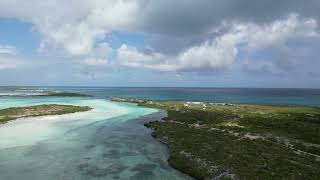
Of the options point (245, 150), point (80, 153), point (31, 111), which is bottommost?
point (80, 153)

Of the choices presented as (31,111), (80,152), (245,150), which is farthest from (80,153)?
(31,111)

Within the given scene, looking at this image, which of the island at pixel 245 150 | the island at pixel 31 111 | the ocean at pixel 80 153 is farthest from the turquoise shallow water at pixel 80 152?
the island at pixel 31 111

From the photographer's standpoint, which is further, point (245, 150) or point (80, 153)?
point (80, 153)

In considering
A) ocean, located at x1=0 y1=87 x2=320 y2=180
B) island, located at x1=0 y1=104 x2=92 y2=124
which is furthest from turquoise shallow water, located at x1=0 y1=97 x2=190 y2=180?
island, located at x1=0 y1=104 x2=92 y2=124

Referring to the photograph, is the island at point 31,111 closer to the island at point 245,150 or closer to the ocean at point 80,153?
the ocean at point 80,153

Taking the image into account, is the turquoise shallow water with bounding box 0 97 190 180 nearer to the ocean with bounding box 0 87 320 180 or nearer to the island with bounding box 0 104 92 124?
the ocean with bounding box 0 87 320 180

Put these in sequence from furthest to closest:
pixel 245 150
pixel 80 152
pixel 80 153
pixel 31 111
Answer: pixel 31 111
pixel 80 152
pixel 80 153
pixel 245 150

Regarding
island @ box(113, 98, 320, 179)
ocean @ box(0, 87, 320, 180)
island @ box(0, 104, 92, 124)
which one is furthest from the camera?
island @ box(0, 104, 92, 124)

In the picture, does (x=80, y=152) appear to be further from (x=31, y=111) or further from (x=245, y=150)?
(x=31, y=111)
